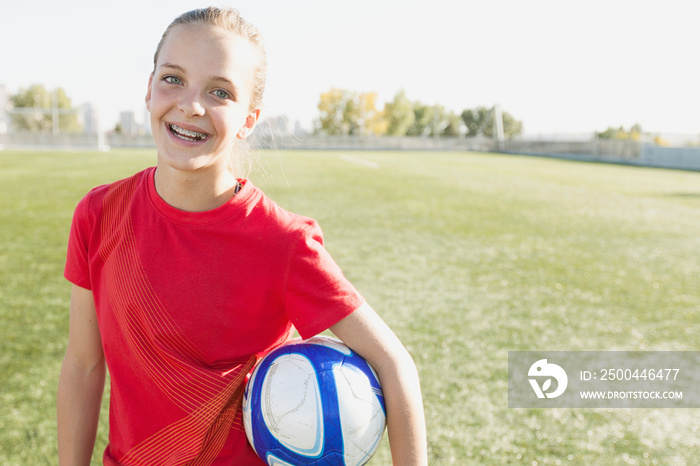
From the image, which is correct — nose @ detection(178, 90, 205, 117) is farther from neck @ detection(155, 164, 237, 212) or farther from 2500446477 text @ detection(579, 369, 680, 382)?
2500446477 text @ detection(579, 369, 680, 382)

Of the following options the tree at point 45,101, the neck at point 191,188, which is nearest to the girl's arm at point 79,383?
the neck at point 191,188

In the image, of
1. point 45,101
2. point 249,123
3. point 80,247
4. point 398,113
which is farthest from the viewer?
point 398,113

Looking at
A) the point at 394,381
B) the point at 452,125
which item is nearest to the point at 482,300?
the point at 394,381

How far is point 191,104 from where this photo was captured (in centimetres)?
166

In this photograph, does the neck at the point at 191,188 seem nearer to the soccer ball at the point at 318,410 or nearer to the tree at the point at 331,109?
the soccer ball at the point at 318,410

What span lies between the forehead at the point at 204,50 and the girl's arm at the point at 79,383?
804 mm

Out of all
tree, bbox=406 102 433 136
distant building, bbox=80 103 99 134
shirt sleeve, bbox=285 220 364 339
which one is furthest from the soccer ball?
tree, bbox=406 102 433 136

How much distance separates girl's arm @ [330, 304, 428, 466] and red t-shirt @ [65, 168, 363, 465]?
8cm

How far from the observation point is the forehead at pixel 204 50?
1687 mm

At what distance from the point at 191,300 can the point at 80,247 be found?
0.43m

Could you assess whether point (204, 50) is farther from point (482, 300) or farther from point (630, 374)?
point (482, 300)

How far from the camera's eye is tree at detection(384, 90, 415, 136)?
99000 mm

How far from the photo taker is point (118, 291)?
1.76 meters

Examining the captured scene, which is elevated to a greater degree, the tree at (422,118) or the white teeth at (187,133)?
the tree at (422,118)
